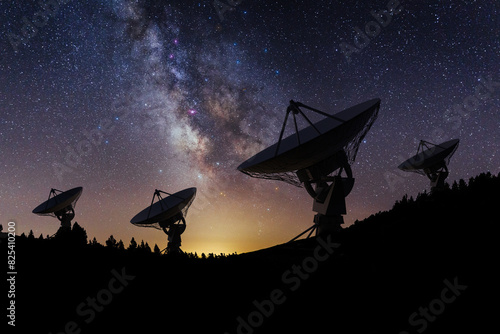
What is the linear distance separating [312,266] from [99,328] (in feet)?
16.4

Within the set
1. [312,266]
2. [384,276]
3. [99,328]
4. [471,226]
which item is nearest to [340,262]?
[312,266]

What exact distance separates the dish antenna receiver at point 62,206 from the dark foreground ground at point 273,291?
71.7ft

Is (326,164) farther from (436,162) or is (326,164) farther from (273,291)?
(436,162)

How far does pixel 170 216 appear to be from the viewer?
22.5 m

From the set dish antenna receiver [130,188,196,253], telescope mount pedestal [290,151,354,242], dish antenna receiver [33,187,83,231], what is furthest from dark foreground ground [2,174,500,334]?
dish antenna receiver [33,187,83,231]

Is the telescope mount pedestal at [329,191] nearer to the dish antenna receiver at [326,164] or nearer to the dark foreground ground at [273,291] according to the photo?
the dish antenna receiver at [326,164]

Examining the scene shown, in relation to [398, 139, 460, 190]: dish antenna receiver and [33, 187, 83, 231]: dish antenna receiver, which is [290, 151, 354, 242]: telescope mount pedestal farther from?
[33, 187, 83, 231]: dish antenna receiver

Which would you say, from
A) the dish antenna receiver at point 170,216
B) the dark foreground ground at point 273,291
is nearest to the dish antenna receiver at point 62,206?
the dish antenna receiver at point 170,216

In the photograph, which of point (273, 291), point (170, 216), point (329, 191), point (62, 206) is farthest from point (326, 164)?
point (62, 206)

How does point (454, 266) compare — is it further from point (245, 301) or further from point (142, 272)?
point (142, 272)

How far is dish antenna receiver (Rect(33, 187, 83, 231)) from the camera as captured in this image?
28.3 metres

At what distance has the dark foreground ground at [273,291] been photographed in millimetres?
5848

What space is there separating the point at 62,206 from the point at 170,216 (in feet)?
41.7

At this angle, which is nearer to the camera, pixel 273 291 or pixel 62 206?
pixel 273 291
